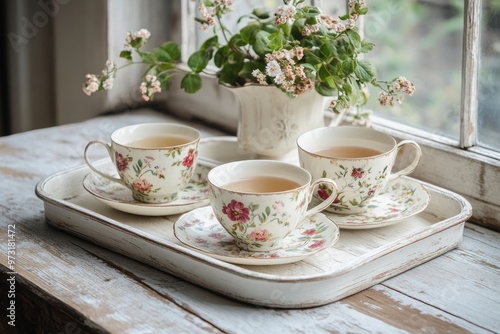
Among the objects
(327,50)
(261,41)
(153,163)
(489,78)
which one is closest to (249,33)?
(261,41)

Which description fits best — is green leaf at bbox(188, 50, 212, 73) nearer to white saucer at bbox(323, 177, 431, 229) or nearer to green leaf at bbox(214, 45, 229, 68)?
green leaf at bbox(214, 45, 229, 68)

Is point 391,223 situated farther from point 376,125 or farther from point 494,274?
point 376,125

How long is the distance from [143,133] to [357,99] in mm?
340

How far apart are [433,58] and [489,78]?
0.15 m

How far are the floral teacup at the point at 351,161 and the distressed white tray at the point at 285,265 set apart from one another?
0.17ft

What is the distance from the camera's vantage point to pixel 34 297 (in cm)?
101

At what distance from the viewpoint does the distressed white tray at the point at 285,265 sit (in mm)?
931

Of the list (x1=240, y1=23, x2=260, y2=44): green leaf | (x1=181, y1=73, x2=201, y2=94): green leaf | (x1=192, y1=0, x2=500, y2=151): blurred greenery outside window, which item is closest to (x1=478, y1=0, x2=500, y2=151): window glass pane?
(x1=192, y1=0, x2=500, y2=151): blurred greenery outside window

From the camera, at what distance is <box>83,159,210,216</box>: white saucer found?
1.16 meters

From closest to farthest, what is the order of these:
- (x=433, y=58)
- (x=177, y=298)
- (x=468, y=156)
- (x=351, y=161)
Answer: (x=177, y=298) < (x=351, y=161) < (x=468, y=156) < (x=433, y=58)

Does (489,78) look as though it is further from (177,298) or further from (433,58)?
(177,298)

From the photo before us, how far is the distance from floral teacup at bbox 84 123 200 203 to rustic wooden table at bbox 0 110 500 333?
0.12 m

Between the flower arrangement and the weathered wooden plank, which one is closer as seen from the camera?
the weathered wooden plank

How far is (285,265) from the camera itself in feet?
3.33
